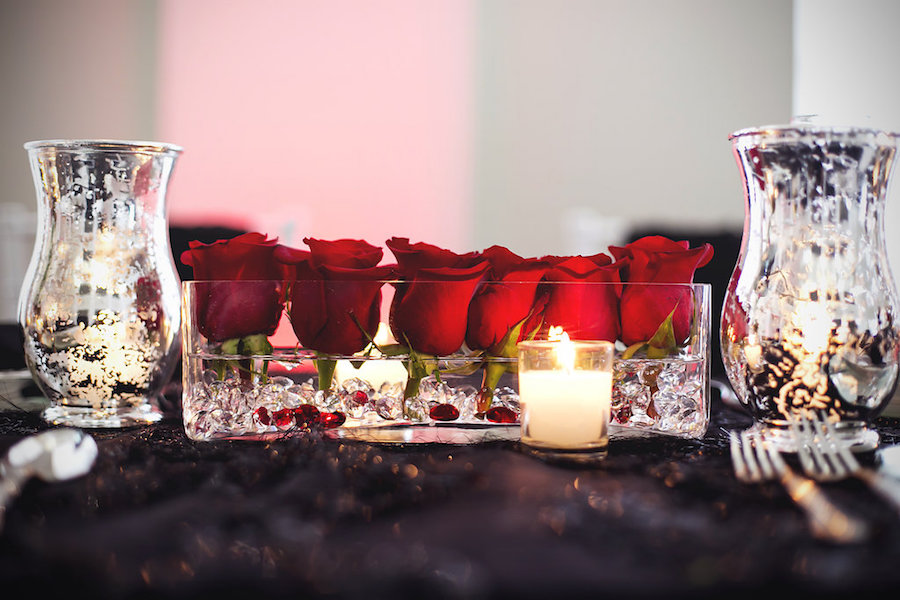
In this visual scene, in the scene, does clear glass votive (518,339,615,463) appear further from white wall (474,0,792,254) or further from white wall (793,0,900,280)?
white wall (474,0,792,254)

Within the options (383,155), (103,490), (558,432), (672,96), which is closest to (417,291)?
(558,432)

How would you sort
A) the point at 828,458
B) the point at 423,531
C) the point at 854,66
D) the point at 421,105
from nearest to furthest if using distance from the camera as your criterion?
the point at 423,531
the point at 828,458
the point at 854,66
the point at 421,105

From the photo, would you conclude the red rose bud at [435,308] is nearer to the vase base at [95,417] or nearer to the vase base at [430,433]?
the vase base at [430,433]

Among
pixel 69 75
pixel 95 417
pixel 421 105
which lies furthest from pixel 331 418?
pixel 69 75

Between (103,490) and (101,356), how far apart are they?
0.23 meters

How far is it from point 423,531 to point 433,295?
9.0 inches

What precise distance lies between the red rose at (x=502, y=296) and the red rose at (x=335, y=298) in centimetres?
7

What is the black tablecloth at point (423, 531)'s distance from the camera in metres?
0.33

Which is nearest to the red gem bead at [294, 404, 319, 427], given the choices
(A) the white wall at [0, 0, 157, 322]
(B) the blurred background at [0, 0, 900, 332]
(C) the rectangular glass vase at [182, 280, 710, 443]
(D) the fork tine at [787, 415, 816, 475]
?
(C) the rectangular glass vase at [182, 280, 710, 443]

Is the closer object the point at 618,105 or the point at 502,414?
the point at 502,414

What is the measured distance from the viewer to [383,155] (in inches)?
156

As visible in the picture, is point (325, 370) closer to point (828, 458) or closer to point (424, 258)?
point (424, 258)

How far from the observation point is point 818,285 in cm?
57

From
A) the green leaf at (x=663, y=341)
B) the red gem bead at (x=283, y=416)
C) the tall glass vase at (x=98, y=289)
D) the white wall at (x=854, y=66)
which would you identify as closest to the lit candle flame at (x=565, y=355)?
the green leaf at (x=663, y=341)
